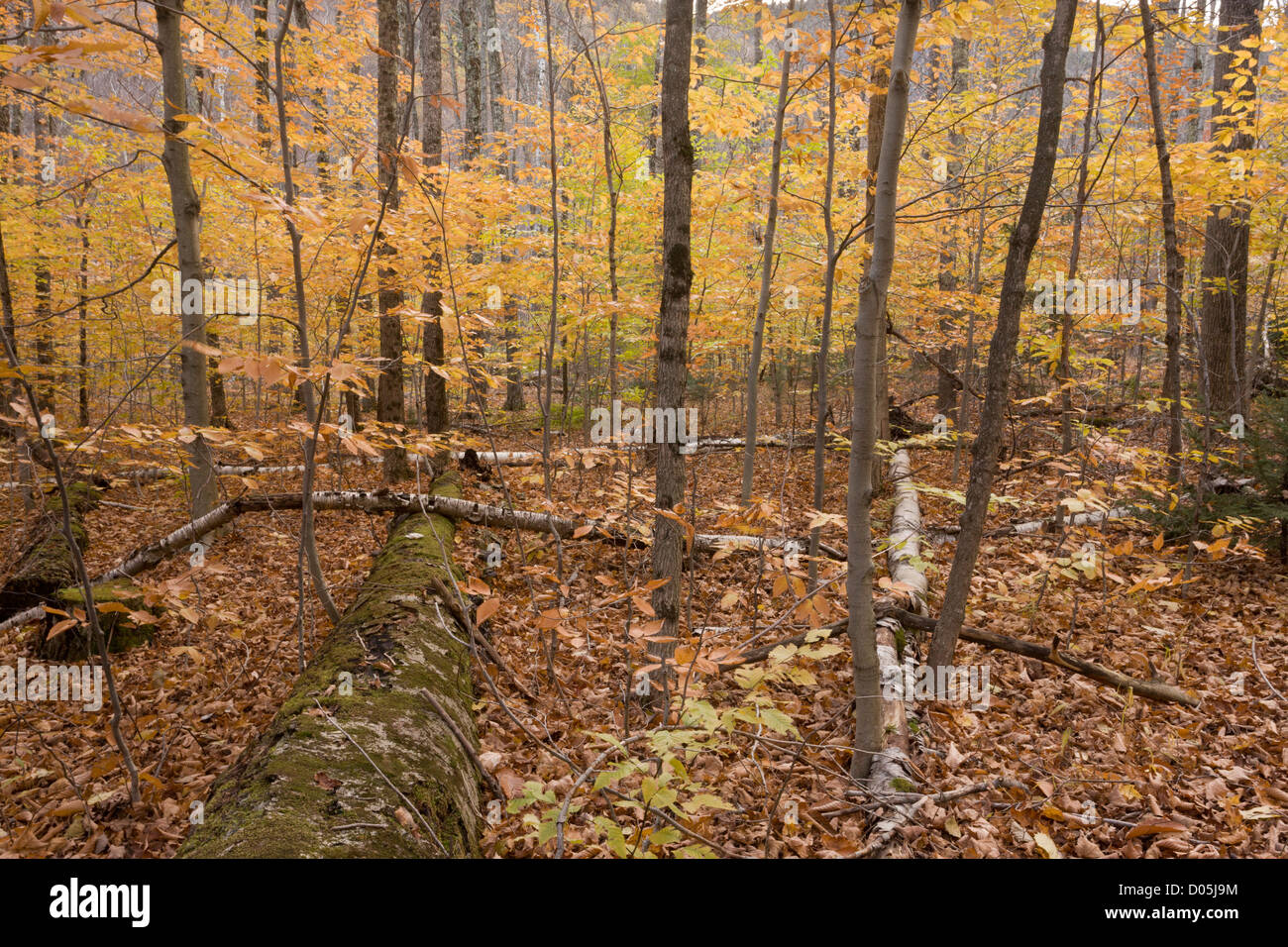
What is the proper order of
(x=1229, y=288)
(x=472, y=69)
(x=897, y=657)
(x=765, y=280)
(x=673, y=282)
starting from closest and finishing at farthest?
(x=673, y=282), (x=897, y=657), (x=765, y=280), (x=1229, y=288), (x=472, y=69)

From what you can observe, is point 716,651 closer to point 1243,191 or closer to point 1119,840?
point 1119,840

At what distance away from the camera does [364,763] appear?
2.72 meters

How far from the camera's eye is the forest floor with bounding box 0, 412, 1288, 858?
9.80ft

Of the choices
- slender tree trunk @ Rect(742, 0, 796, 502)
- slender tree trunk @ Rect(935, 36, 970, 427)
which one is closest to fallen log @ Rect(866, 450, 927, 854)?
slender tree trunk @ Rect(742, 0, 796, 502)

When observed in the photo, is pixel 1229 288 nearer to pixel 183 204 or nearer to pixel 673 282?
pixel 673 282

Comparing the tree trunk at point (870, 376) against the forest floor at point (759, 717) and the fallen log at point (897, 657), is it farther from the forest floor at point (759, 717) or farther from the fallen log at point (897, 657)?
the forest floor at point (759, 717)

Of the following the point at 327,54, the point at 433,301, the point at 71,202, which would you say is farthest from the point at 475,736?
the point at 327,54

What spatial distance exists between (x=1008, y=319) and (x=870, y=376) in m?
1.24

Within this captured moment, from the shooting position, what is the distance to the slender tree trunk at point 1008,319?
3447 mm

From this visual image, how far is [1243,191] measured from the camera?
660cm

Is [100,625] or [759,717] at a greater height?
[759,717]

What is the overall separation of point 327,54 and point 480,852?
12.7 metres

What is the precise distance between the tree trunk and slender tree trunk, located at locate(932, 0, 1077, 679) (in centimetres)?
91

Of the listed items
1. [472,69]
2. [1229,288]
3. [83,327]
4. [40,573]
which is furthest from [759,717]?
[472,69]
